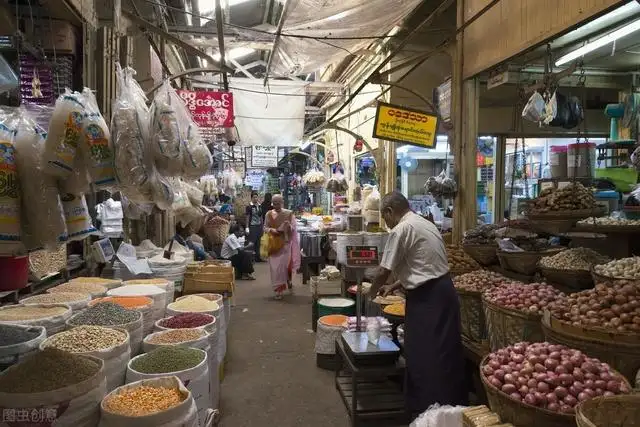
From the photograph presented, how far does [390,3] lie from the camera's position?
5.28 metres

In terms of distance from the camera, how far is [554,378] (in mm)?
2172

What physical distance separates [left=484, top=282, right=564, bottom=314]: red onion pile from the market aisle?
1832 mm

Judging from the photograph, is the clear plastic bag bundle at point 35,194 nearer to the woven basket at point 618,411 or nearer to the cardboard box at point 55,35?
the cardboard box at point 55,35

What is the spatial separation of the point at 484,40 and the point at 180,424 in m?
5.18

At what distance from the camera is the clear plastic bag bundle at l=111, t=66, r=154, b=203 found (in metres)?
2.28

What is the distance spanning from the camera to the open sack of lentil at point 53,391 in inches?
81.7

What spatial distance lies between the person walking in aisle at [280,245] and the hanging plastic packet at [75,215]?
6.78 m

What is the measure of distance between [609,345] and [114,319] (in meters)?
3.07

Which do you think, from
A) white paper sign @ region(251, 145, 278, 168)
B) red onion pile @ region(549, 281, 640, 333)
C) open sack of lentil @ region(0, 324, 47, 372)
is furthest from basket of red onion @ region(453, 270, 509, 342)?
white paper sign @ region(251, 145, 278, 168)

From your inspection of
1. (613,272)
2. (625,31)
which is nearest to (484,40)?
(625,31)

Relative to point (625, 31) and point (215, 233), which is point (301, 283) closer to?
point (215, 233)

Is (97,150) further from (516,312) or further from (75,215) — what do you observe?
(516,312)

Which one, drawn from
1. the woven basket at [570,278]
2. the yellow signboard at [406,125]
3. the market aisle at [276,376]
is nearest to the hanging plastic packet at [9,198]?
the market aisle at [276,376]

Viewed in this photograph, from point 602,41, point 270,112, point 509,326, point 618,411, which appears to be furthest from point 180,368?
point 270,112
